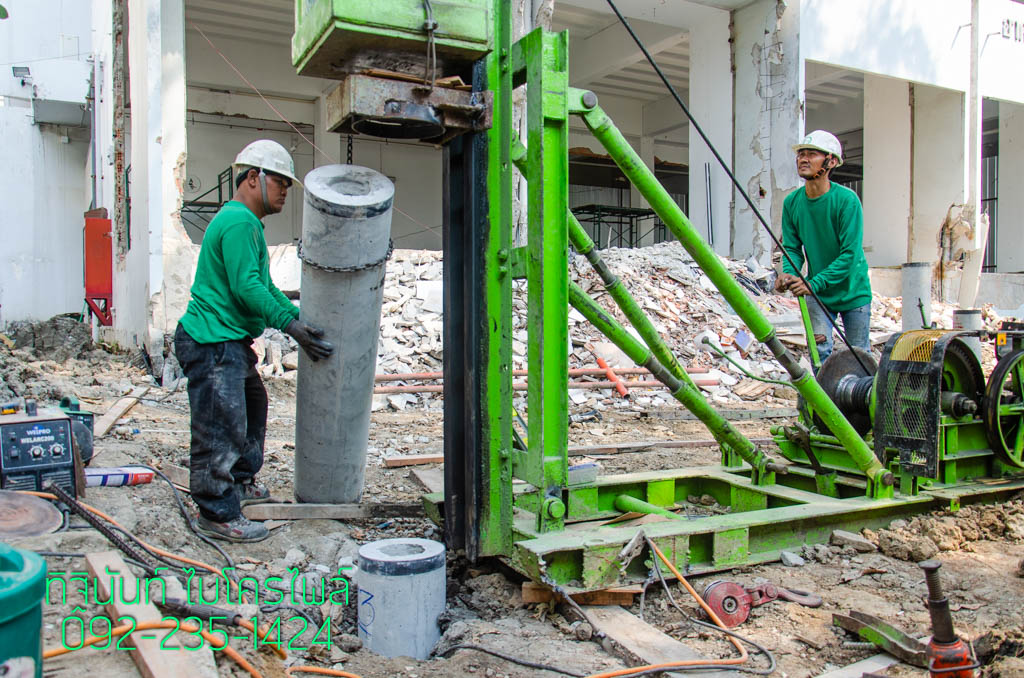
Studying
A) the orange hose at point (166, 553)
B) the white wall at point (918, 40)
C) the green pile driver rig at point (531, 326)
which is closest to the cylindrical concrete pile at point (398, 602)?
the green pile driver rig at point (531, 326)

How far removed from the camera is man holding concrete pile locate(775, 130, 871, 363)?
16.2 feet

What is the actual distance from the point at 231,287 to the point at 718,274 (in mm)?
2446

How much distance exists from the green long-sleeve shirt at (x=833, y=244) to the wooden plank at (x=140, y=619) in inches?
152

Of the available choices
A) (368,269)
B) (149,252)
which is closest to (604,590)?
(368,269)

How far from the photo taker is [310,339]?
4.11 meters

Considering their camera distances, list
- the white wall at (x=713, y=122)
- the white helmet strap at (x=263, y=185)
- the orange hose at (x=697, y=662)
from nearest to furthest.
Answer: the orange hose at (x=697, y=662), the white helmet strap at (x=263, y=185), the white wall at (x=713, y=122)

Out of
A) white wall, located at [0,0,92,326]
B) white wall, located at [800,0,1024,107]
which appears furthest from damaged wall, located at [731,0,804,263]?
white wall, located at [0,0,92,326]

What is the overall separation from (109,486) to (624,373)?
6.93 meters

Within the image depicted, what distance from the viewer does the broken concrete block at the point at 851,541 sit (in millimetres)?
4031

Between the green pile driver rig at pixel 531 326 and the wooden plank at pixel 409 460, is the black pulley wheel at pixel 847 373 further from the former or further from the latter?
the wooden plank at pixel 409 460

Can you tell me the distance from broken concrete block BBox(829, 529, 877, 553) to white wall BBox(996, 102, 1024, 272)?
743 inches

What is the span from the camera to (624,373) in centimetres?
1025

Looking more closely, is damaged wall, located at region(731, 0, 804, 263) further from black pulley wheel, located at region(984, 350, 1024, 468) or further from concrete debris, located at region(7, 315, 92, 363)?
concrete debris, located at region(7, 315, 92, 363)

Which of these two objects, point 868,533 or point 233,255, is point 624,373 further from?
point 233,255
